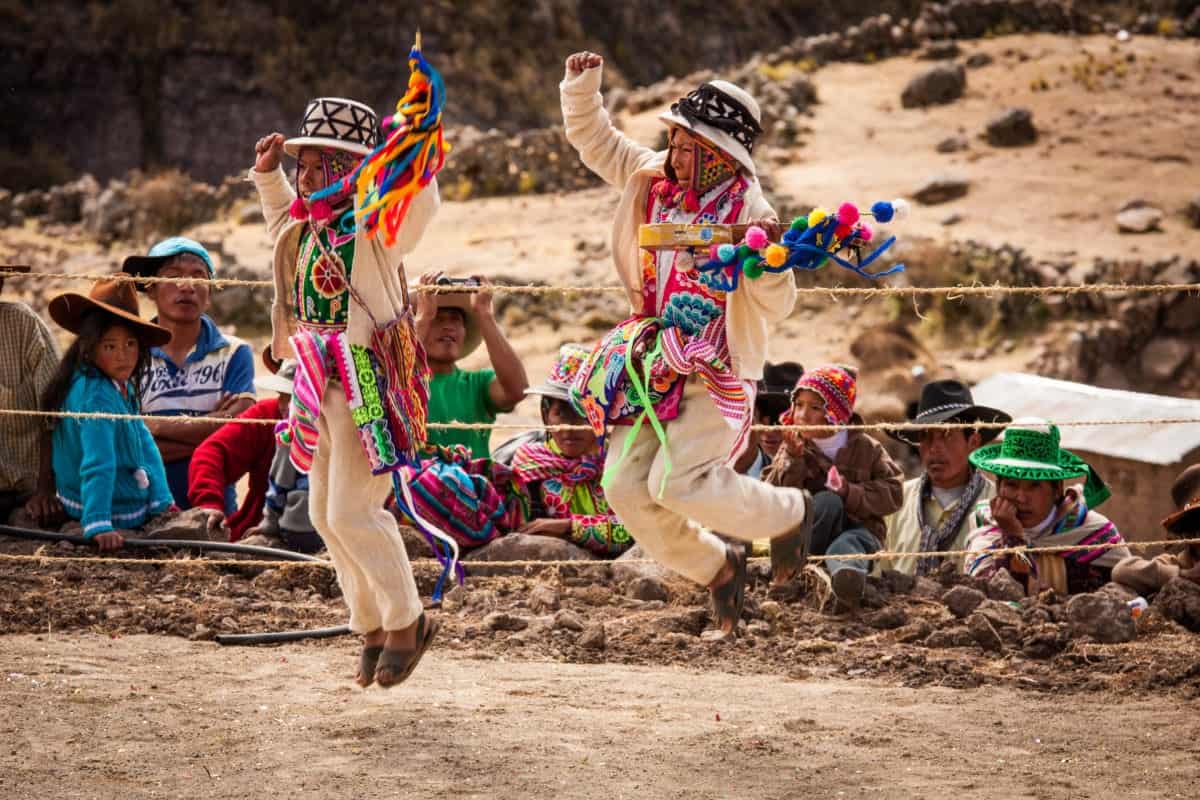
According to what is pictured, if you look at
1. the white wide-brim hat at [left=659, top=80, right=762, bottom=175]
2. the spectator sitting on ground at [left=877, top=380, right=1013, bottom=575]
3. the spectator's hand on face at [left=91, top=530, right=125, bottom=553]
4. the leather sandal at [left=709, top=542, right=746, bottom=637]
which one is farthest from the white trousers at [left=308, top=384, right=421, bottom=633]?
the spectator sitting on ground at [left=877, top=380, right=1013, bottom=575]

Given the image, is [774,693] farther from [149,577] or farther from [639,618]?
[149,577]

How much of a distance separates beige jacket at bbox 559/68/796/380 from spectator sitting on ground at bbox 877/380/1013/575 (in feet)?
8.01

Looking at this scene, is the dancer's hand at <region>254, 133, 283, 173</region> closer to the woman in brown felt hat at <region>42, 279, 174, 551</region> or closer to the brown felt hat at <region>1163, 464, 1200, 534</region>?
the woman in brown felt hat at <region>42, 279, 174, 551</region>

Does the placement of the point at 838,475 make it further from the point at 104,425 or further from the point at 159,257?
the point at 159,257

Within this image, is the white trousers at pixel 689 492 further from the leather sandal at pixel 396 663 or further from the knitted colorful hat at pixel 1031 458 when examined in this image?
the knitted colorful hat at pixel 1031 458

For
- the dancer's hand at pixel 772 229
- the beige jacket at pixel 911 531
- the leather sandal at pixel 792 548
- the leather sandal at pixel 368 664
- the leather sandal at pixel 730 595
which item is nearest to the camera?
the dancer's hand at pixel 772 229

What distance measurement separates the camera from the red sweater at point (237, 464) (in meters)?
8.29

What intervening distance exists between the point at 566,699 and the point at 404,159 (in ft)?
7.78

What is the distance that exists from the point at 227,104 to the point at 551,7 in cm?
729

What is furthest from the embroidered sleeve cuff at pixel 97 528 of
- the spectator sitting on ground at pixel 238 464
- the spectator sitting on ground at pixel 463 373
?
the spectator sitting on ground at pixel 463 373

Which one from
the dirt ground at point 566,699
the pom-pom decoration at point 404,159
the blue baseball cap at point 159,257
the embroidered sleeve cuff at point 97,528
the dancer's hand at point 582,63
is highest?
the dancer's hand at point 582,63

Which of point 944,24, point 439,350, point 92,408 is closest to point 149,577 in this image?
point 92,408

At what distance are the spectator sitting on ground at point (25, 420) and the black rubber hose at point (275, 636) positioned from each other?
146 cm

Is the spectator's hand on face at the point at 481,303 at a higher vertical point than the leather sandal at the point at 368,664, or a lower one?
higher
